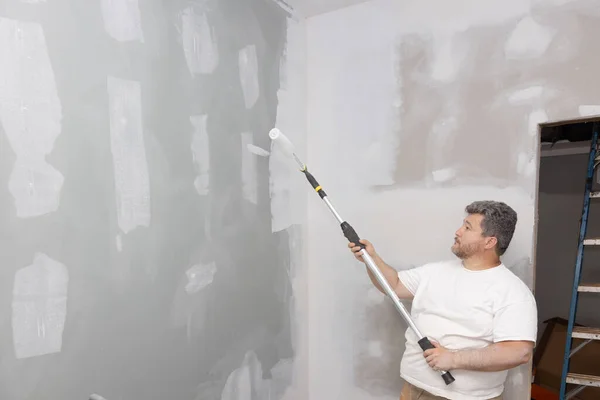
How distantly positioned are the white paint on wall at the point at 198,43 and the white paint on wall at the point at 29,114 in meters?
0.53

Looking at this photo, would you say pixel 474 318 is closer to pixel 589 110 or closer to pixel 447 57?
pixel 589 110

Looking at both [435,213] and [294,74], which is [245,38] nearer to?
[294,74]

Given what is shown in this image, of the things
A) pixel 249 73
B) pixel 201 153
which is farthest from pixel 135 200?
pixel 249 73

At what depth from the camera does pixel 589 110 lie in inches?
66.4

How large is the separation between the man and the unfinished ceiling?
49.7 inches

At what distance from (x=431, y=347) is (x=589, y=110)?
3.78ft

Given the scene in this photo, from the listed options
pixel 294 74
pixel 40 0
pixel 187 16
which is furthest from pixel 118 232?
pixel 294 74

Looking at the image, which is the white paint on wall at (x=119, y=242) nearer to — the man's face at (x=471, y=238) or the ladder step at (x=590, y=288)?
the man's face at (x=471, y=238)

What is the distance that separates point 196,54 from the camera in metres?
1.58

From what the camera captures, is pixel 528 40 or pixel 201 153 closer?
pixel 201 153

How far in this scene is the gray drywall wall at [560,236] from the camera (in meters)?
3.44

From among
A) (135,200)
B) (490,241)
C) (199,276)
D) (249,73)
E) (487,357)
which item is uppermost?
(249,73)

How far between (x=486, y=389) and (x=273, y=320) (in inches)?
38.1

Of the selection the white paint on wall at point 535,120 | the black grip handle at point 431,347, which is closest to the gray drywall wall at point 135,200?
the black grip handle at point 431,347
